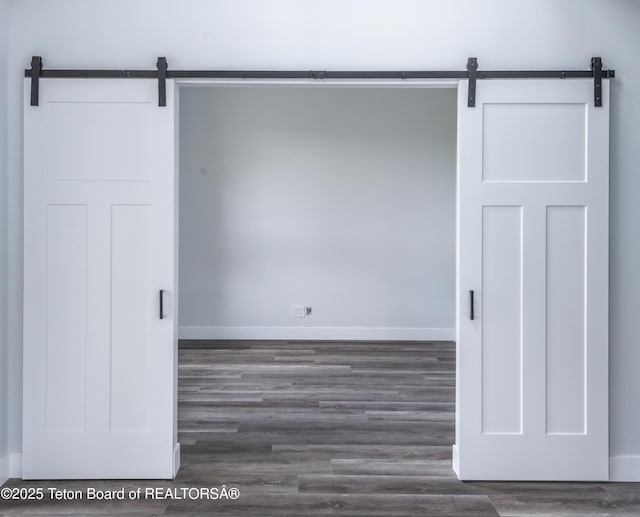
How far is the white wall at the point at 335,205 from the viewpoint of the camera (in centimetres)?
619

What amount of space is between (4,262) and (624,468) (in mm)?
3289

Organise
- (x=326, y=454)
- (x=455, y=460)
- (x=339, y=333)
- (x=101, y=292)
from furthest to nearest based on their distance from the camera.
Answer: (x=339, y=333), (x=326, y=454), (x=455, y=460), (x=101, y=292)

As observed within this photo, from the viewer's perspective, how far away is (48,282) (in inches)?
105

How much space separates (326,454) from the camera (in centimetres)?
303

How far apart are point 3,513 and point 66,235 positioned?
1286 millimetres

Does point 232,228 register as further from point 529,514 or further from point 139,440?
point 529,514

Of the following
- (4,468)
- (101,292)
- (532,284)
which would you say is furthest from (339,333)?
(4,468)

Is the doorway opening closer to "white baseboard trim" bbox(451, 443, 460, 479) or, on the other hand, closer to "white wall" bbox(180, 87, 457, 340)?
"white wall" bbox(180, 87, 457, 340)

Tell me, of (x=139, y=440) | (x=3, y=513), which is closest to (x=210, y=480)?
(x=139, y=440)

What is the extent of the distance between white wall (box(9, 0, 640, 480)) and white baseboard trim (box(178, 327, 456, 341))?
3.68 metres

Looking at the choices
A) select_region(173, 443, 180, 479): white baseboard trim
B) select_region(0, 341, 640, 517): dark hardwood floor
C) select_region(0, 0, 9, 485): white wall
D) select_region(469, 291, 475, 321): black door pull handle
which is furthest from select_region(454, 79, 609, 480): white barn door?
select_region(0, 0, 9, 485): white wall

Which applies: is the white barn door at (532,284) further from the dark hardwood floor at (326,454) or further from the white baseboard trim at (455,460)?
the dark hardwood floor at (326,454)

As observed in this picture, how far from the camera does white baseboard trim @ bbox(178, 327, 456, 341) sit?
6.17m

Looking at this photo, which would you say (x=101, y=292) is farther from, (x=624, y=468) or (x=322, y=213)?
(x=322, y=213)
